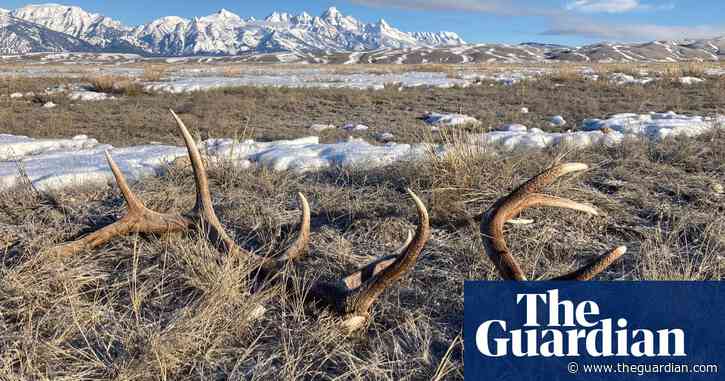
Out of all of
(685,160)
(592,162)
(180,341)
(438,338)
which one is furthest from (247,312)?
(685,160)

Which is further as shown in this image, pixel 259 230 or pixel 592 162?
pixel 592 162

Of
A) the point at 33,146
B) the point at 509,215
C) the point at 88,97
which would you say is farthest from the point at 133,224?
the point at 88,97

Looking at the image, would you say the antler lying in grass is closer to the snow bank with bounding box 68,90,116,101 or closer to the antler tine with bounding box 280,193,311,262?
the antler tine with bounding box 280,193,311,262

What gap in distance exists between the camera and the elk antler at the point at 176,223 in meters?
2.19

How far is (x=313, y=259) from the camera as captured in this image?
238 centimetres

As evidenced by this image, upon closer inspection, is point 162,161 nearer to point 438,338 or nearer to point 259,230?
point 259,230

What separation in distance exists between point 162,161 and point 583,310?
356cm

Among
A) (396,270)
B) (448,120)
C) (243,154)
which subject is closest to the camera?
(396,270)

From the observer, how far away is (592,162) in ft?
12.8

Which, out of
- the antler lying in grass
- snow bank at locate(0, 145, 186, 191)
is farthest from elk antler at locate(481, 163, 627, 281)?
snow bank at locate(0, 145, 186, 191)

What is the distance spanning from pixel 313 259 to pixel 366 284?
0.65m

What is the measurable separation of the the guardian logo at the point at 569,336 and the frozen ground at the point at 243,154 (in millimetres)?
1766

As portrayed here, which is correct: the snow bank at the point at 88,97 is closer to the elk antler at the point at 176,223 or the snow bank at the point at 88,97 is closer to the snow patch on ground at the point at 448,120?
the snow patch on ground at the point at 448,120

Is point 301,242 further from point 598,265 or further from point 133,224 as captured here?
point 598,265
